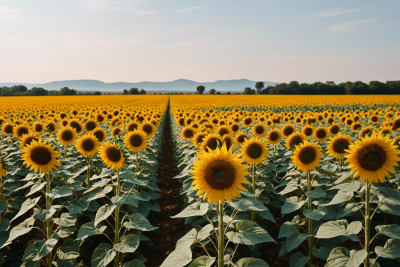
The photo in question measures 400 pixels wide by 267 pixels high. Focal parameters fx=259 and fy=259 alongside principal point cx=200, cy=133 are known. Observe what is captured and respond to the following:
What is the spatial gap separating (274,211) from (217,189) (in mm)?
3824

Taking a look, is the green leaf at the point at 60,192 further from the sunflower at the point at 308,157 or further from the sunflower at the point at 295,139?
the sunflower at the point at 295,139

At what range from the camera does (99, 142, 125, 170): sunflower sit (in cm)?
445

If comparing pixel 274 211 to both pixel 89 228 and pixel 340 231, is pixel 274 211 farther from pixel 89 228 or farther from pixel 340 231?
pixel 89 228

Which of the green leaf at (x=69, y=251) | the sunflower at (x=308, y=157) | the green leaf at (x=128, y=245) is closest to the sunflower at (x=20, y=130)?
the green leaf at (x=69, y=251)

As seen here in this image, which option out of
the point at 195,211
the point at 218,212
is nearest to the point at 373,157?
the point at 218,212

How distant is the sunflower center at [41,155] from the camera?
457cm

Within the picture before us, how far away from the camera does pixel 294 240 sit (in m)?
4.00

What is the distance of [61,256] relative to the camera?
4113mm

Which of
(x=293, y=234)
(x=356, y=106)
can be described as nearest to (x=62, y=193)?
(x=293, y=234)

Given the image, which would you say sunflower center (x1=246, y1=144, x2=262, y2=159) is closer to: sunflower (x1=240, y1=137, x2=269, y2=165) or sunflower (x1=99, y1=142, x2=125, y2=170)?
sunflower (x1=240, y1=137, x2=269, y2=165)

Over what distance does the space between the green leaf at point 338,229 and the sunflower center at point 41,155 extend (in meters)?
4.50

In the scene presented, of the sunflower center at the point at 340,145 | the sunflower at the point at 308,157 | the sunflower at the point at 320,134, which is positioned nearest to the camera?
the sunflower at the point at 308,157

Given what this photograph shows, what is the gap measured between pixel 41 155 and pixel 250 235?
3803 millimetres

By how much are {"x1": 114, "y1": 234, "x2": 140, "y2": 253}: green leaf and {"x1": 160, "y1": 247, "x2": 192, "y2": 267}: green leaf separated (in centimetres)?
83
